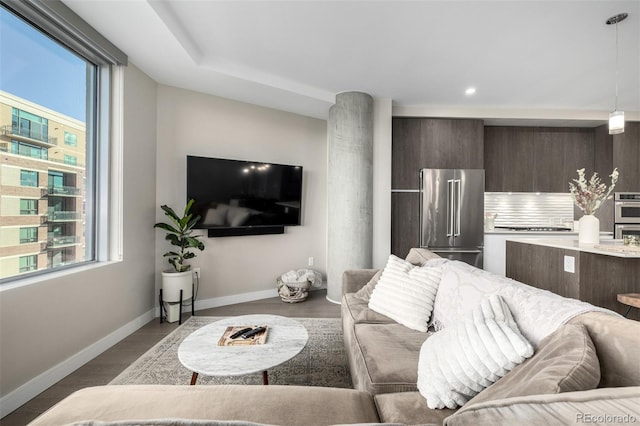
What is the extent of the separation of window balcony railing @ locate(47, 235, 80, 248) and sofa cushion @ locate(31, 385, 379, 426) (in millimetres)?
1617

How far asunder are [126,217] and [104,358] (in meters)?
1.17

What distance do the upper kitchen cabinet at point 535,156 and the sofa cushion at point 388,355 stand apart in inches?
149

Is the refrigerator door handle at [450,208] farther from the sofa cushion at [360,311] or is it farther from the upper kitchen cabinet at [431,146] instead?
the sofa cushion at [360,311]

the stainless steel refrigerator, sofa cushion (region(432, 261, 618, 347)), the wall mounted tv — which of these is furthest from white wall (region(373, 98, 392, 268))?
sofa cushion (region(432, 261, 618, 347))

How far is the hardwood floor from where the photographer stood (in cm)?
163

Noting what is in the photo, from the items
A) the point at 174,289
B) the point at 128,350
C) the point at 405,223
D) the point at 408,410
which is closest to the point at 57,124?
the point at 174,289

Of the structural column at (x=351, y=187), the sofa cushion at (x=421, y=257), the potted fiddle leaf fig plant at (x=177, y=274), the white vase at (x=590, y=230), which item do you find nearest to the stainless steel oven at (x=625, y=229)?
the white vase at (x=590, y=230)

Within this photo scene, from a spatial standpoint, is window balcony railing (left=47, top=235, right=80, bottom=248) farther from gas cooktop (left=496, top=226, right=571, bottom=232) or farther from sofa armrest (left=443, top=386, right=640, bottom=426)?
gas cooktop (left=496, top=226, right=571, bottom=232)

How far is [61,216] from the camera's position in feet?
6.94

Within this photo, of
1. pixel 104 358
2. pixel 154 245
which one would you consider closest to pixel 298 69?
pixel 154 245

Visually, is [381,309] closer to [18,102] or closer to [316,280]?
[316,280]

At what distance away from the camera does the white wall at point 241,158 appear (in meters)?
3.14

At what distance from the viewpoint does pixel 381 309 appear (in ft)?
6.10

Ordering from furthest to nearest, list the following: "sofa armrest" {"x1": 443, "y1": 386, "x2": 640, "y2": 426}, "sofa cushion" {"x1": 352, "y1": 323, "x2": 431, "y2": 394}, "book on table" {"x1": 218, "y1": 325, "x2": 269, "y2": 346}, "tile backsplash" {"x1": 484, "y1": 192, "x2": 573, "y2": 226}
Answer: "tile backsplash" {"x1": 484, "y1": 192, "x2": 573, "y2": 226} → "book on table" {"x1": 218, "y1": 325, "x2": 269, "y2": 346} → "sofa cushion" {"x1": 352, "y1": 323, "x2": 431, "y2": 394} → "sofa armrest" {"x1": 443, "y1": 386, "x2": 640, "y2": 426}
